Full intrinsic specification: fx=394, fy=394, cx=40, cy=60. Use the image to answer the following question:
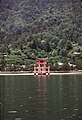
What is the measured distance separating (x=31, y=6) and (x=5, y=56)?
58056mm

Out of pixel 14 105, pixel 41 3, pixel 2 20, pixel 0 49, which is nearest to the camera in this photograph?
pixel 14 105

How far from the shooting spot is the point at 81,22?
12175cm

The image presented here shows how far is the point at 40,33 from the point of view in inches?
4628

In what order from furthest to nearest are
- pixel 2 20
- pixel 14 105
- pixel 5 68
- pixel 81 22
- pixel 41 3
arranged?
pixel 41 3 → pixel 2 20 → pixel 81 22 → pixel 5 68 → pixel 14 105

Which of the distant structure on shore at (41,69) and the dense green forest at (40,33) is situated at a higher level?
the dense green forest at (40,33)

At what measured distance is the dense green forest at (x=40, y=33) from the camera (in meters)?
94.8

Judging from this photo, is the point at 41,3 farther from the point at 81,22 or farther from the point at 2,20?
the point at 81,22

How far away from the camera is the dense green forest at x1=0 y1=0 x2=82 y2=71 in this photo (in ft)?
311

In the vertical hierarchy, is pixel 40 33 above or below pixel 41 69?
above

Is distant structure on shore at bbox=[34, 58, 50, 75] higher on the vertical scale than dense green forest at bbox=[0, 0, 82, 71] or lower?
lower

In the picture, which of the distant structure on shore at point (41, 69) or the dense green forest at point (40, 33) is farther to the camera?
the dense green forest at point (40, 33)

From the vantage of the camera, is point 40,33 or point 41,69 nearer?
point 41,69

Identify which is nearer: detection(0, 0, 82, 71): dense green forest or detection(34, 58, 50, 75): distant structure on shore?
detection(34, 58, 50, 75): distant structure on shore

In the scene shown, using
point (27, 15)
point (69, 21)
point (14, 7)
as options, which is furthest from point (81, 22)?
point (14, 7)
